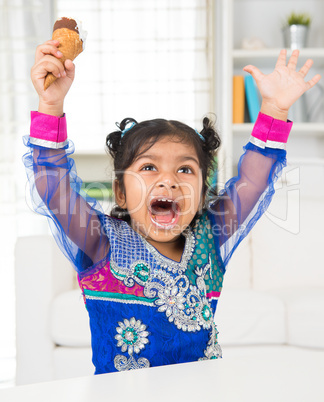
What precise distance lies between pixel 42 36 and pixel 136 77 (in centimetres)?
67

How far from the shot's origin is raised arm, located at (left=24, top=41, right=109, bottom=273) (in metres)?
0.79

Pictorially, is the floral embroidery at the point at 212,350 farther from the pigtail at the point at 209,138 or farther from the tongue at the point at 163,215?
the pigtail at the point at 209,138

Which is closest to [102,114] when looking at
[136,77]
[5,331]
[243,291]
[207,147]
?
[136,77]

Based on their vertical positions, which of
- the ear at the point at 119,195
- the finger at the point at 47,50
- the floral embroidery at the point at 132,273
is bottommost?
the floral embroidery at the point at 132,273

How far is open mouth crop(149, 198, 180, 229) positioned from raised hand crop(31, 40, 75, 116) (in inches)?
10.2

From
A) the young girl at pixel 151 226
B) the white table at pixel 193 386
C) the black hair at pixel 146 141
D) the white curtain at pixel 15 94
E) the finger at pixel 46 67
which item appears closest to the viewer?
the white table at pixel 193 386

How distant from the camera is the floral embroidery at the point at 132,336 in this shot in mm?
900

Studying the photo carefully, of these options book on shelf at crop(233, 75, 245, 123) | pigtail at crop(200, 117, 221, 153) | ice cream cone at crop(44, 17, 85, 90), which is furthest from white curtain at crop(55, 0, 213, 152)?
ice cream cone at crop(44, 17, 85, 90)

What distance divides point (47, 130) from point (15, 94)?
103 inches

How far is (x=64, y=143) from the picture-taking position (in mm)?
862

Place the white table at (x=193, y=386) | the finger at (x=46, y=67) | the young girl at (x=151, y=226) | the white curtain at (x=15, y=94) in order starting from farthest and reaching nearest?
1. the white curtain at (x=15, y=94)
2. the young girl at (x=151, y=226)
3. the finger at (x=46, y=67)
4. the white table at (x=193, y=386)

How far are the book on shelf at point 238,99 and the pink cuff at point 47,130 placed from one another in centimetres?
228

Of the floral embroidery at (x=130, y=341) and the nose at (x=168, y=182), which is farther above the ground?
the nose at (x=168, y=182)

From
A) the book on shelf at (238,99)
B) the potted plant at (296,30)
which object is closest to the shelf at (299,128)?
the book on shelf at (238,99)
